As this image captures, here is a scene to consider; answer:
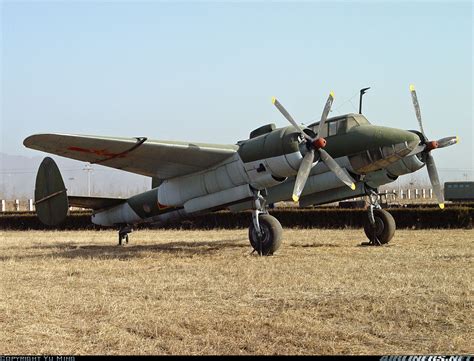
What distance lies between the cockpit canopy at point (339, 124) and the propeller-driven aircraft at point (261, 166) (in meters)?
0.03

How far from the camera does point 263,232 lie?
1661 cm

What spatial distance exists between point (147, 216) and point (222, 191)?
4347 millimetres

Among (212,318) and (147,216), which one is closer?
(212,318)

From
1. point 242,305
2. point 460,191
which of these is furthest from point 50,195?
point 460,191

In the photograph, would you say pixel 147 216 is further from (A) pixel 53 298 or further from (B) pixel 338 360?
(B) pixel 338 360

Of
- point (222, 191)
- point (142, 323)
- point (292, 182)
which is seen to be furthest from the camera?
point (292, 182)

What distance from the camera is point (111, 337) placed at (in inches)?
301

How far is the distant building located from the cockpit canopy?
4648cm

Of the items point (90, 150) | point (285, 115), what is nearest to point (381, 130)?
point (285, 115)

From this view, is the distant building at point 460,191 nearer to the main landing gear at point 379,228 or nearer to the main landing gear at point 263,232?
the main landing gear at point 379,228

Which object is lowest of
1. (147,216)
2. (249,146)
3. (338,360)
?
(338,360)

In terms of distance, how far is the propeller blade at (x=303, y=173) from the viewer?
50.9 ft

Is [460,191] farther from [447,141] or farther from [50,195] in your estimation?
[50,195]

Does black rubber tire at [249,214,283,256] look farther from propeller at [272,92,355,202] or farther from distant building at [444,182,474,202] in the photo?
distant building at [444,182,474,202]
